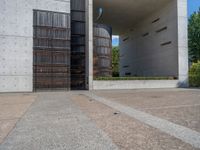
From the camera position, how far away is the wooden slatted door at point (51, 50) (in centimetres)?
2078

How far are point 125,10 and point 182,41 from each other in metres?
8.58

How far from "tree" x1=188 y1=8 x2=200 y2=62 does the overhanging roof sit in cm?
947

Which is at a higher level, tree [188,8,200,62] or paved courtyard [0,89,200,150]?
tree [188,8,200,62]

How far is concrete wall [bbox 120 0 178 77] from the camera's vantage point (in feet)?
85.1

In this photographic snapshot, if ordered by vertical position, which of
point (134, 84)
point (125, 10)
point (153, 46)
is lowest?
point (134, 84)

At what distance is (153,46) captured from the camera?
3073 cm

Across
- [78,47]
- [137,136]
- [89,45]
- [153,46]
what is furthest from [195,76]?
[137,136]

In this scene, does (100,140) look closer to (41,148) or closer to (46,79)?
(41,148)

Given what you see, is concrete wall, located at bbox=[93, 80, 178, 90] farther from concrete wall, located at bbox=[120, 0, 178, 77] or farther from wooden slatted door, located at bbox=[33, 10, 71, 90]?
wooden slatted door, located at bbox=[33, 10, 71, 90]

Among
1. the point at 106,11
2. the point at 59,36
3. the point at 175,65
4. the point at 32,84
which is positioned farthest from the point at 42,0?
the point at 175,65

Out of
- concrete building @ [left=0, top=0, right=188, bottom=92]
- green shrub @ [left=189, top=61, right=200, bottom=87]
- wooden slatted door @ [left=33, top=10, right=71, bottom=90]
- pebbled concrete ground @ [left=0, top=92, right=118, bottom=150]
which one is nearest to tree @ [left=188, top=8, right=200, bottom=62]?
concrete building @ [left=0, top=0, right=188, bottom=92]

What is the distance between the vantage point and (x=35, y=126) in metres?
6.06

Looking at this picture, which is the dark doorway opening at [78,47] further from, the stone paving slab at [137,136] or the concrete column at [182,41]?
the stone paving slab at [137,136]

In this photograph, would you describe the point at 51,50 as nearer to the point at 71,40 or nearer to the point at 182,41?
the point at 71,40
